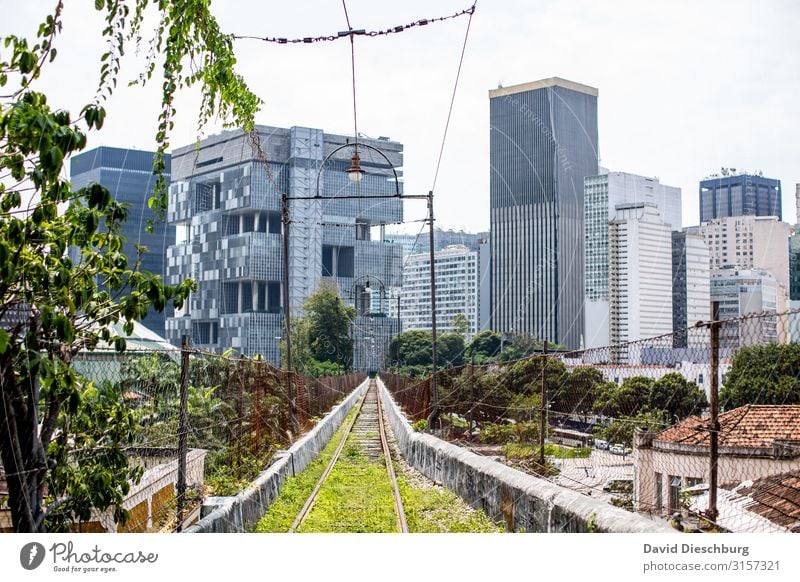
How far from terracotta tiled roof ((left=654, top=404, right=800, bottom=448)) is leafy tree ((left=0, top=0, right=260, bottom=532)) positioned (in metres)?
3.43

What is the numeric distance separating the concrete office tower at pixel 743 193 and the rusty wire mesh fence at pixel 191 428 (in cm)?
464

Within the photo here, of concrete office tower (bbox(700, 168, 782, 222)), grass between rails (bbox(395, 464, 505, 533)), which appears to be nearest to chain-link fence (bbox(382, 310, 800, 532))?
grass between rails (bbox(395, 464, 505, 533))

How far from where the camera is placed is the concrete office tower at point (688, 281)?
71.2m

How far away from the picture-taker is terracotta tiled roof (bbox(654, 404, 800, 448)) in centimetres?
550

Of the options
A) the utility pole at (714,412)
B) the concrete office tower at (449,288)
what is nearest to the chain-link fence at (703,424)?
the utility pole at (714,412)

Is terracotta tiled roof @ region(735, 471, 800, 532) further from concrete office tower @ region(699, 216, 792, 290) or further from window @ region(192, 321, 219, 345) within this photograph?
window @ region(192, 321, 219, 345)

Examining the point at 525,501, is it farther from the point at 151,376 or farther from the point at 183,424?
the point at 151,376

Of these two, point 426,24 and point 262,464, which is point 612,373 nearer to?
point 426,24

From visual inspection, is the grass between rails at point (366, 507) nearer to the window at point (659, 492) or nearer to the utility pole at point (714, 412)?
the window at point (659, 492)
